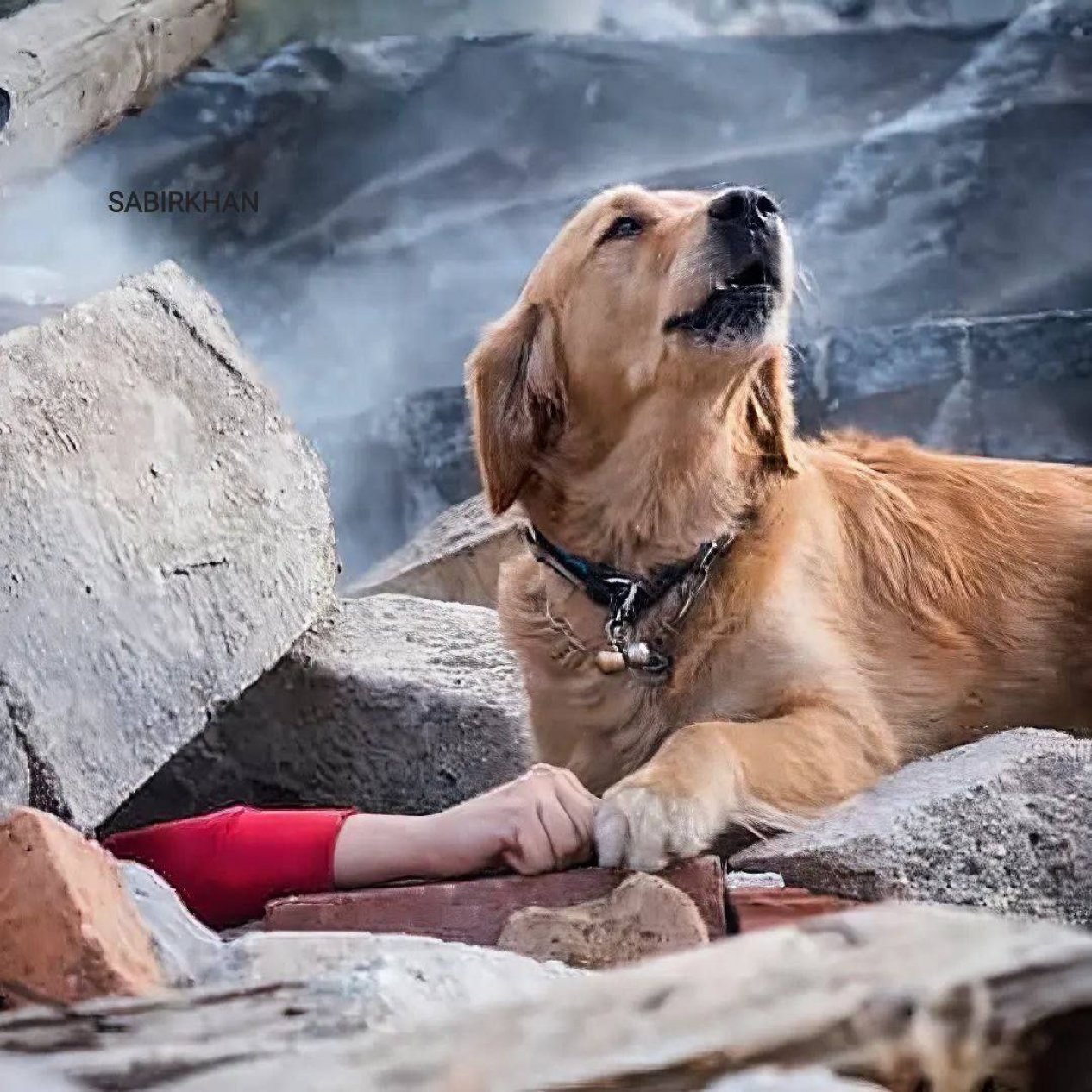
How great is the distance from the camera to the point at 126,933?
1158 millimetres

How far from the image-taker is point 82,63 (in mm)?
3572

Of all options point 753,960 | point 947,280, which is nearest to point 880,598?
point 753,960

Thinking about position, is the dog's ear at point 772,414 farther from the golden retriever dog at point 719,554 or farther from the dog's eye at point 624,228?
the dog's eye at point 624,228

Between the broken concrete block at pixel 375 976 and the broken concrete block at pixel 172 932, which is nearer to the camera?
the broken concrete block at pixel 375 976

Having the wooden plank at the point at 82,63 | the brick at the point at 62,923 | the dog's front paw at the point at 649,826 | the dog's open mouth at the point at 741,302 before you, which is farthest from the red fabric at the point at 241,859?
the wooden plank at the point at 82,63

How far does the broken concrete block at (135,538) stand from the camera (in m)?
1.83

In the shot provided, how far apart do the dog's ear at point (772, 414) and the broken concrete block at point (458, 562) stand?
1106 mm

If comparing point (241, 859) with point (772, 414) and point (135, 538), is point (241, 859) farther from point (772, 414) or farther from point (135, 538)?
point (772, 414)

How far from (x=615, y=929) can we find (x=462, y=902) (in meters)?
0.17

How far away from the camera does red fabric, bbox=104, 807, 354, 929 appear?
5.32 feet

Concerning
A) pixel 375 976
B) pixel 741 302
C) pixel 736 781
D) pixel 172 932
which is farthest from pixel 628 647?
pixel 375 976

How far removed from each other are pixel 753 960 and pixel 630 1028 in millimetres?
85

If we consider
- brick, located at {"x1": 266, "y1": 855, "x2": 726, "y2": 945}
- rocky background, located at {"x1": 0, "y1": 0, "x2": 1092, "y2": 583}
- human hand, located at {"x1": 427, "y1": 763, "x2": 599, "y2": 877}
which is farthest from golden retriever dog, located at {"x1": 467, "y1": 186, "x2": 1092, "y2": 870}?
rocky background, located at {"x1": 0, "y1": 0, "x2": 1092, "y2": 583}

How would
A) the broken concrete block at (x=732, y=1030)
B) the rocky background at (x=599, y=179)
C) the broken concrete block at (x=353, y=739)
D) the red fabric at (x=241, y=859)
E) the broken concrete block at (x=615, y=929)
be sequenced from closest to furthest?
the broken concrete block at (x=732, y=1030) → the broken concrete block at (x=615, y=929) → the red fabric at (x=241, y=859) → the broken concrete block at (x=353, y=739) → the rocky background at (x=599, y=179)
